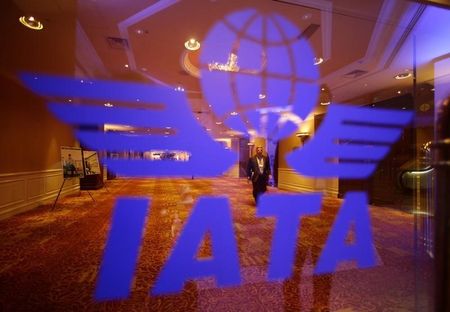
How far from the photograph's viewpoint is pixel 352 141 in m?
7.68

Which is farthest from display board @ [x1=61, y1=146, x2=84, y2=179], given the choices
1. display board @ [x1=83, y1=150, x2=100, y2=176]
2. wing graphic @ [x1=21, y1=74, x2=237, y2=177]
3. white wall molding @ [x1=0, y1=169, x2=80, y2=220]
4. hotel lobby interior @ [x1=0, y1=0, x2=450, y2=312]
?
wing graphic @ [x1=21, y1=74, x2=237, y2=177]

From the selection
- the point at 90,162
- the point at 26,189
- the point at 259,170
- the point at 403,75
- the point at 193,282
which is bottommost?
the point at 193,282

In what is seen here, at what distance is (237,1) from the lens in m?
3.57

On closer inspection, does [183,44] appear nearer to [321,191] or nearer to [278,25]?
[278,25]

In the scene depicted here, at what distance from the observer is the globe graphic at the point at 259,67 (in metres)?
4.28

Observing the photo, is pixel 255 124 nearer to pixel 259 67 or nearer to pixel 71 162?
pixel 259 67

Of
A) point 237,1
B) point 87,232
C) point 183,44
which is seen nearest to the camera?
point 237,1

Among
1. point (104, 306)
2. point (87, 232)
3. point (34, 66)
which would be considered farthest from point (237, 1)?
point (34, 66)

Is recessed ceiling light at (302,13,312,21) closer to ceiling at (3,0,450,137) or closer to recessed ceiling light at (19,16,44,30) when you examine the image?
ceiling at (3,0,450,137)

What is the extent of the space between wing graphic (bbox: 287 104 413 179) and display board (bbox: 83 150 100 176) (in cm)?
735

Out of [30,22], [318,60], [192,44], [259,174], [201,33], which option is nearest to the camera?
[30,22]

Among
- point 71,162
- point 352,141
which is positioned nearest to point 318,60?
point 352,141

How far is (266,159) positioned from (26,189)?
18.3ft

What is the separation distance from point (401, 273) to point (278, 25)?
12.5 ft
